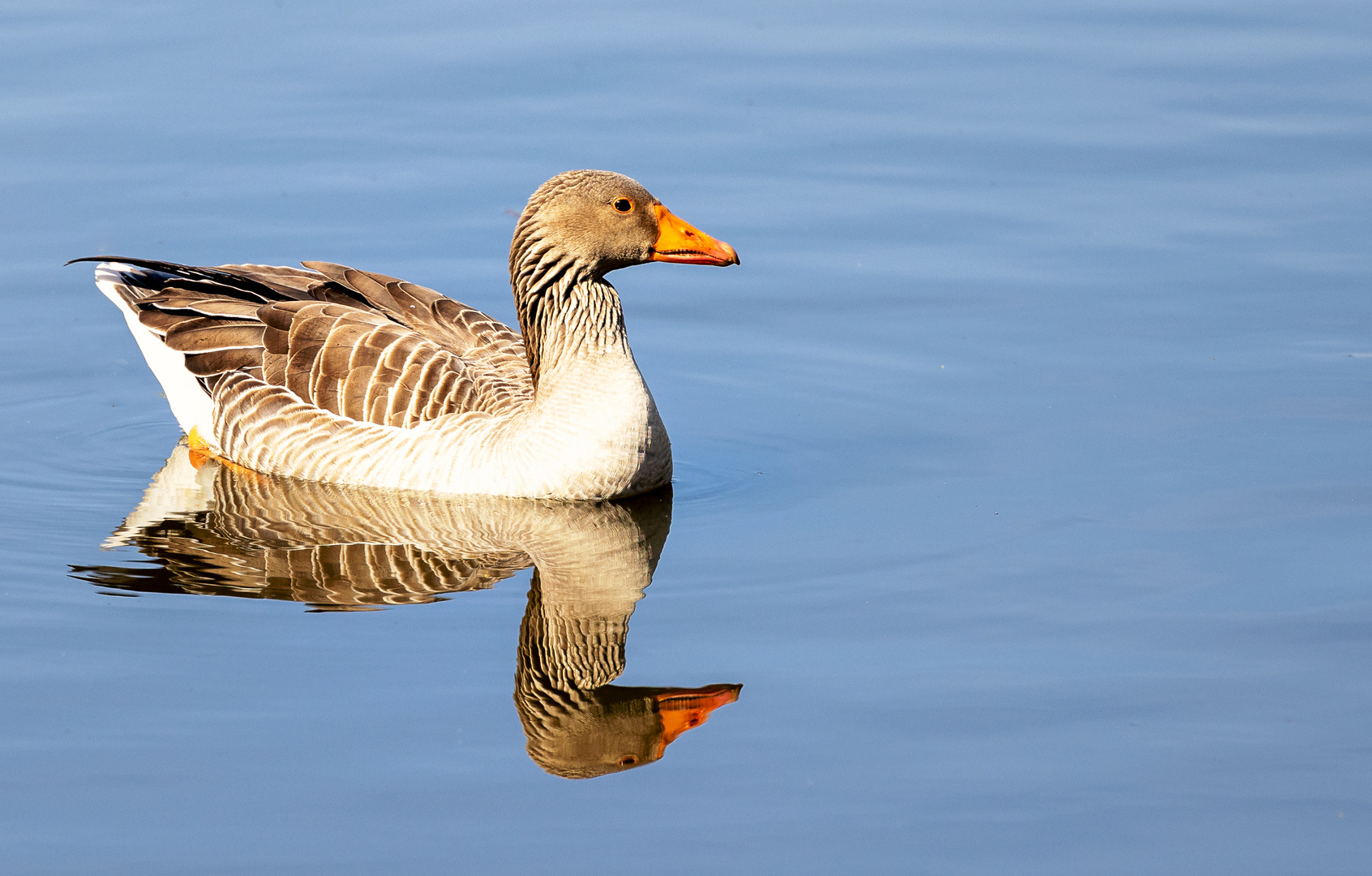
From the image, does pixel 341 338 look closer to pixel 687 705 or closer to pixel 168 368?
pixel 168 368

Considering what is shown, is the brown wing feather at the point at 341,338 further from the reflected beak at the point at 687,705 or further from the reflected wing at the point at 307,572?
the reflected beak at the point at 687,705

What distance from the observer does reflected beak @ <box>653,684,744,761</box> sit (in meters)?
8.23

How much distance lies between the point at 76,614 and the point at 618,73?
31.5 ft

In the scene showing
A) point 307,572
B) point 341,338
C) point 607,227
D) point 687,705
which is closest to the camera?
point 687,705

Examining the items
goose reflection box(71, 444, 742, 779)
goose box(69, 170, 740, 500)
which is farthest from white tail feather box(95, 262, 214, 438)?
goose reflection box(71, 444, 742, 779)

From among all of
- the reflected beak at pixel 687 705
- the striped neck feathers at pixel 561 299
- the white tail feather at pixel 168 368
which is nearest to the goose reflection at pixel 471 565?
the reflected beak at pixel 687 705

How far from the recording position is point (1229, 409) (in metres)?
11.9

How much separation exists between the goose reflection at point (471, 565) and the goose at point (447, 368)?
0.67 feet

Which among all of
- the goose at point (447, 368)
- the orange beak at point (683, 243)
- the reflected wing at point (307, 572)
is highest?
the orange beak at point (683, 243)

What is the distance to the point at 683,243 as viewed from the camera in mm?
11070

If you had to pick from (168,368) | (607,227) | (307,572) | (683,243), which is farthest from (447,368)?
(168,368)

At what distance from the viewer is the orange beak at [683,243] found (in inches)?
435

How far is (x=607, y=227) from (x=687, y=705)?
3.66 meters

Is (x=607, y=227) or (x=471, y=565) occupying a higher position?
(x=607, y=227)
